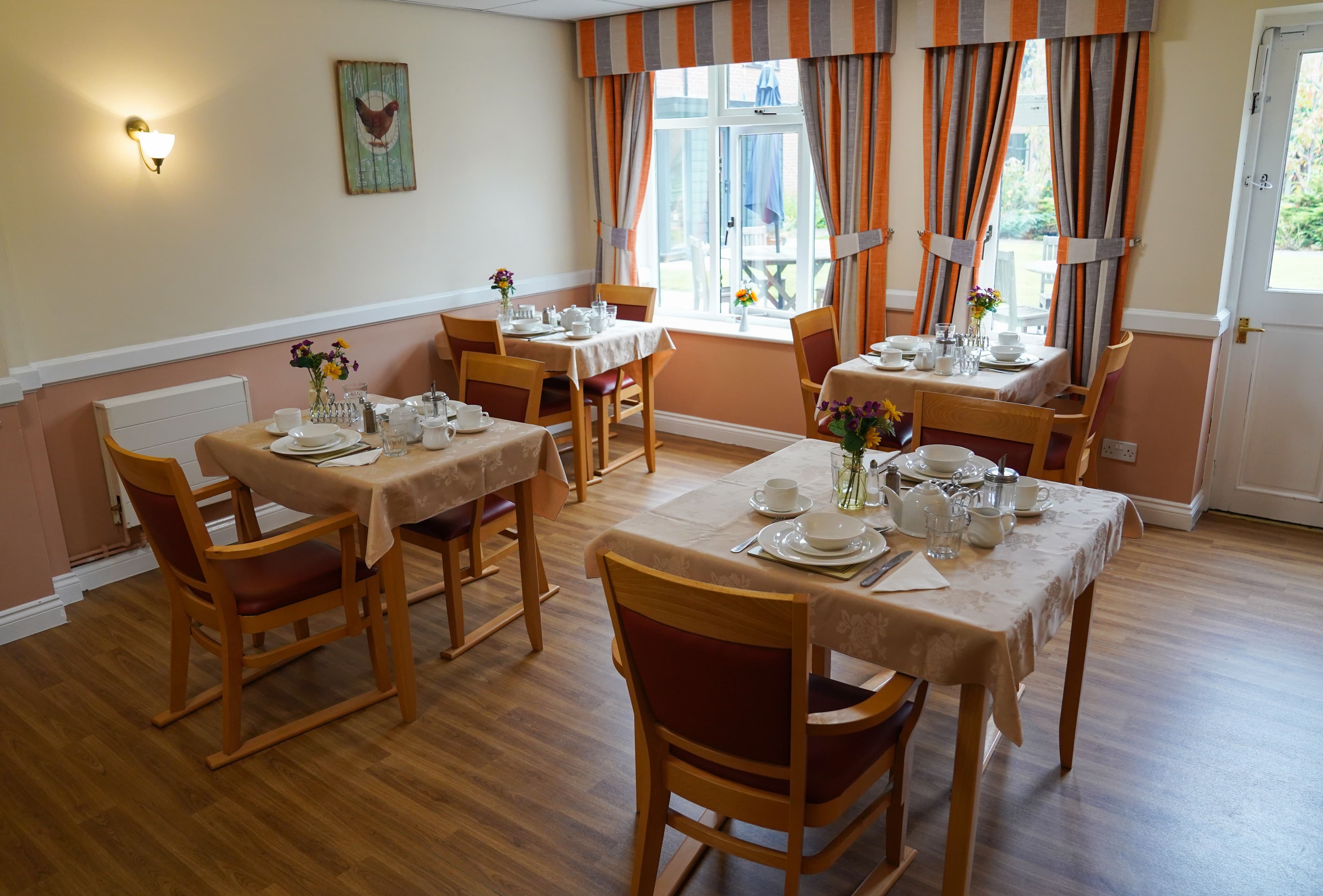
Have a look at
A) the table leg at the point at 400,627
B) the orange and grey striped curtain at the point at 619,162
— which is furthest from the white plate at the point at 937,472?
the orange and grey striped curtain at the point at 619,162

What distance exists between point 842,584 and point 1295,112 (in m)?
3.59

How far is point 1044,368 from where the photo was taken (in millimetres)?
4305

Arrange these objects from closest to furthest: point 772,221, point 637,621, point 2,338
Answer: point 637,621, point 2,338, point 772,221

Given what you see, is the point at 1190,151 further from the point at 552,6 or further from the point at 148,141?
the point at 148,141

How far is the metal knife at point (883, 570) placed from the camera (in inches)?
82.5

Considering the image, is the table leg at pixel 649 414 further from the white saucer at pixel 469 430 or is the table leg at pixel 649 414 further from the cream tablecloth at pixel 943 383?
the white saucer at pixel 469 430

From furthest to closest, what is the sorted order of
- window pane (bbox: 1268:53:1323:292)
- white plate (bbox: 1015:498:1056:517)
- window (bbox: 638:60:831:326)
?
window (bbox: 638:60:831:326) < window pane (bbox: 1268:53:1323:292) < white plate (bbox: 1015:498:1056:517)

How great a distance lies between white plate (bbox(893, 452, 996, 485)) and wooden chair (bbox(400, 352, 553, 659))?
1413 millimetres

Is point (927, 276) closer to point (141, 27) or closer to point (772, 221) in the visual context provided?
point (772, 221)

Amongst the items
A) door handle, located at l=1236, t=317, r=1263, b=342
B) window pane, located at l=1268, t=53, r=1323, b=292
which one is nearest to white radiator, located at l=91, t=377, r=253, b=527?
door handle, located at l=1236, t=317, r=1263, b=342

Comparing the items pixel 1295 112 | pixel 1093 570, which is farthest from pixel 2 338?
pixel 1295 112

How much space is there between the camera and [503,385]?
3.71m

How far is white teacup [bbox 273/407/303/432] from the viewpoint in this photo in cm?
337

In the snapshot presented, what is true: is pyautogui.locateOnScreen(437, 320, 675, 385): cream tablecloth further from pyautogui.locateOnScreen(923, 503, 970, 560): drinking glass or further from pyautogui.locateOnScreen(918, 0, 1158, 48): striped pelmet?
pyautogui.locateOnScreen(923, 503, 970, 560): drinking glass
